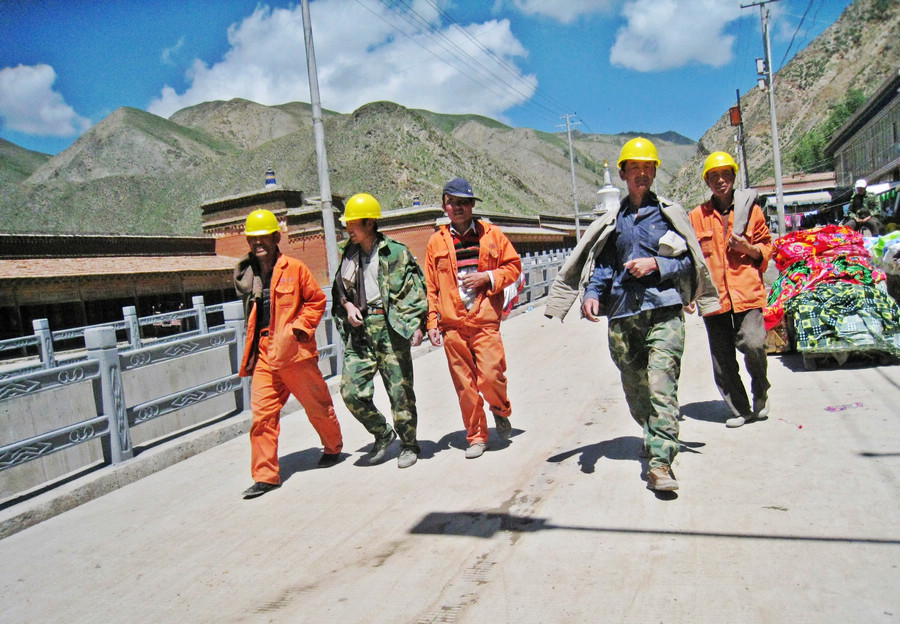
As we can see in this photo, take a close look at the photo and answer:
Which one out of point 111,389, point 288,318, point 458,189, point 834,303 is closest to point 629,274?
point 458,189

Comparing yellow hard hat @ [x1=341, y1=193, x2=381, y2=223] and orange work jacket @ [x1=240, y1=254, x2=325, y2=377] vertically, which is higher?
yellow hard hat @ [x1=341, y1=193, x2=381, y2=223]

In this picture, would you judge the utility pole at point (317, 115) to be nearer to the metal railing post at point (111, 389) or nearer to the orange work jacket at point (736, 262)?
the metal railing post at point (111, 389)

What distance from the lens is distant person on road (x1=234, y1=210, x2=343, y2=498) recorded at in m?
5.08

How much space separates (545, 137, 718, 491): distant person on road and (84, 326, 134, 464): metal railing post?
3.67 m

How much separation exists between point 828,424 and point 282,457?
14.2 ft

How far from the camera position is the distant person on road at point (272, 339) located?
200 inches

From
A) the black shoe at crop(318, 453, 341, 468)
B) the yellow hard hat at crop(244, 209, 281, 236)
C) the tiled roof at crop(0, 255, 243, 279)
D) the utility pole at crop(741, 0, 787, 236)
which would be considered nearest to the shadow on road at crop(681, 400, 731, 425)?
the black shoe at crop(318, 453, 341, 468)

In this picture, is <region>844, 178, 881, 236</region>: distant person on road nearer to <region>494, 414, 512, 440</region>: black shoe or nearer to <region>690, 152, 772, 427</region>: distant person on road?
<region>690, 152, 772, 427</region>: distant person on road

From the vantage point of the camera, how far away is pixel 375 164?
67.6 meters

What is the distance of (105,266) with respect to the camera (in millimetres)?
20406

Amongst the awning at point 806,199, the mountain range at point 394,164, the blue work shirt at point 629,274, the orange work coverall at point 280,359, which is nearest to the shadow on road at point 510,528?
the blue work shirt at point 629,274

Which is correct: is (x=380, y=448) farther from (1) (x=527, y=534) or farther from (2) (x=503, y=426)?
(1) (x=527, y=534)

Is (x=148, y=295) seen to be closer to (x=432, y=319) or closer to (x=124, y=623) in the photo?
(x=432, y=319)

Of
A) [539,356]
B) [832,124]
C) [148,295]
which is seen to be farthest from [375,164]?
[539,356]
